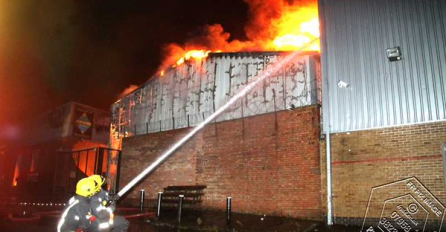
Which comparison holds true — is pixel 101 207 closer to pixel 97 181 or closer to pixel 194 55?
pixel 97 181

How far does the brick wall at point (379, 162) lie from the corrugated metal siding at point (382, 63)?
0.31m

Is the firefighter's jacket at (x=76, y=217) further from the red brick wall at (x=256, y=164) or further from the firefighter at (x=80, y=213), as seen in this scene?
the red brick wall at (x=256, y=164)

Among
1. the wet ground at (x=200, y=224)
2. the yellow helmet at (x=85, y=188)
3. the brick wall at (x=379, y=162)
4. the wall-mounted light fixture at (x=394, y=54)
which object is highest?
the wall-mounted light fixture at (x=394, y=54)

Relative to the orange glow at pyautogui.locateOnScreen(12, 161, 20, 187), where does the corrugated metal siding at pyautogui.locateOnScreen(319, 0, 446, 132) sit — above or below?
above

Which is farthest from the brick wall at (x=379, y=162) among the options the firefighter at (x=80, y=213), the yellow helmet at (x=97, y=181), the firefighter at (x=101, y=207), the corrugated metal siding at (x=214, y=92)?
the firefighter at (x=80, y=213)

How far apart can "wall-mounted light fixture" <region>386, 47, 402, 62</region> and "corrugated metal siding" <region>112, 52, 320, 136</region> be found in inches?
100

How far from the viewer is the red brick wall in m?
11.0

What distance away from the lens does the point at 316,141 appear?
35.9 feet

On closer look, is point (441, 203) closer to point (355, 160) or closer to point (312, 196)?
point (355, 160)

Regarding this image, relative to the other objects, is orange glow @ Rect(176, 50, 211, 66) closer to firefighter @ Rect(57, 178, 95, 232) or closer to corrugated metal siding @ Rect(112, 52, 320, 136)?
corrugated metal siding @ Rect(112, 52, 320, 136)

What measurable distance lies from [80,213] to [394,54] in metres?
9.36

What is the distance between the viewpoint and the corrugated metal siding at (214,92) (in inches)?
479

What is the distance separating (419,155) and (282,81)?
17.4 ft

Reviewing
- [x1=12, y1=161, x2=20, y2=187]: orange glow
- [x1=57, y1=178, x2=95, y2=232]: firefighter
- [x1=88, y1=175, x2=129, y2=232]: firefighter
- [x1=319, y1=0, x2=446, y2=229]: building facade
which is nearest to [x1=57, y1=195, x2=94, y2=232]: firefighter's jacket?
[x1=57, y1=178, x2=95, y2=232]: firefighter
